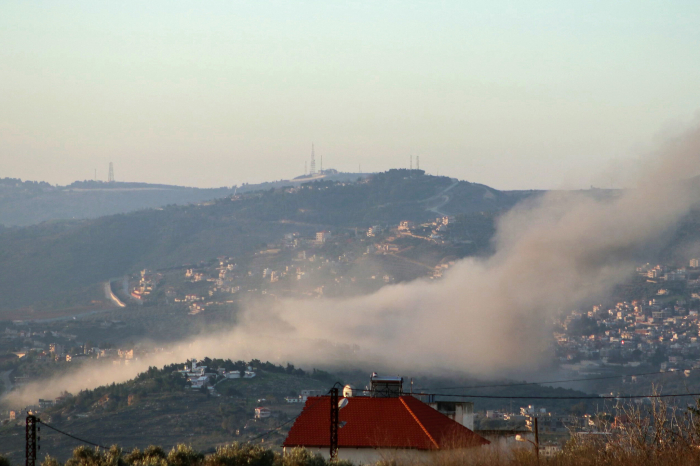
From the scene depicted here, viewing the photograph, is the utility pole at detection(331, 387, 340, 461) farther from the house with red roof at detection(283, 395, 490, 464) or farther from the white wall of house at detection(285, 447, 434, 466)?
the house with red roof at detection(283, 395, 490, 464)

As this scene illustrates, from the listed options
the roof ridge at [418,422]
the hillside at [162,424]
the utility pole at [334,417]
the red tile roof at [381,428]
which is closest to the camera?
the utility pole at [334,417]

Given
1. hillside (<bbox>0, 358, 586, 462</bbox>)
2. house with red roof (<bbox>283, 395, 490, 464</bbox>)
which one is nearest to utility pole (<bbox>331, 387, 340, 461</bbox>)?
house with red roof (<bbox>283, 395, 490, 464</bbox>)

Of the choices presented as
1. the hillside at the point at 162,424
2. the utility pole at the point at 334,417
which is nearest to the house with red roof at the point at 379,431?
the utility pole at the point at 334,417

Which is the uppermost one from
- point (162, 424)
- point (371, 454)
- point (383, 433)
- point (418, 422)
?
point (418, 422)

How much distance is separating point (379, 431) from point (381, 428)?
1.71ft

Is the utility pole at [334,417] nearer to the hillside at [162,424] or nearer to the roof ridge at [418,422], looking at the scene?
the roof ridge at [418,422]

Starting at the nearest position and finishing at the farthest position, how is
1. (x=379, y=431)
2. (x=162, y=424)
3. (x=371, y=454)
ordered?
(x=371, y=454)
(x=379, y=431)
(x=162, y=424)

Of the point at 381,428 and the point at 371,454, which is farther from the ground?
the point at 381,428

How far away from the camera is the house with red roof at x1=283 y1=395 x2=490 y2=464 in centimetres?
5506

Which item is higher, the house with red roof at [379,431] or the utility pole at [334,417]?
the utility pole at [334,417]

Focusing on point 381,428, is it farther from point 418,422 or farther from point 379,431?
point 418,422

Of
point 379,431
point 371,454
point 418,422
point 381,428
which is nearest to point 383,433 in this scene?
point 379,431

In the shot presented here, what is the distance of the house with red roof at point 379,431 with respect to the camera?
2168 inches

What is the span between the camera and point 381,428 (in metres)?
57.3
